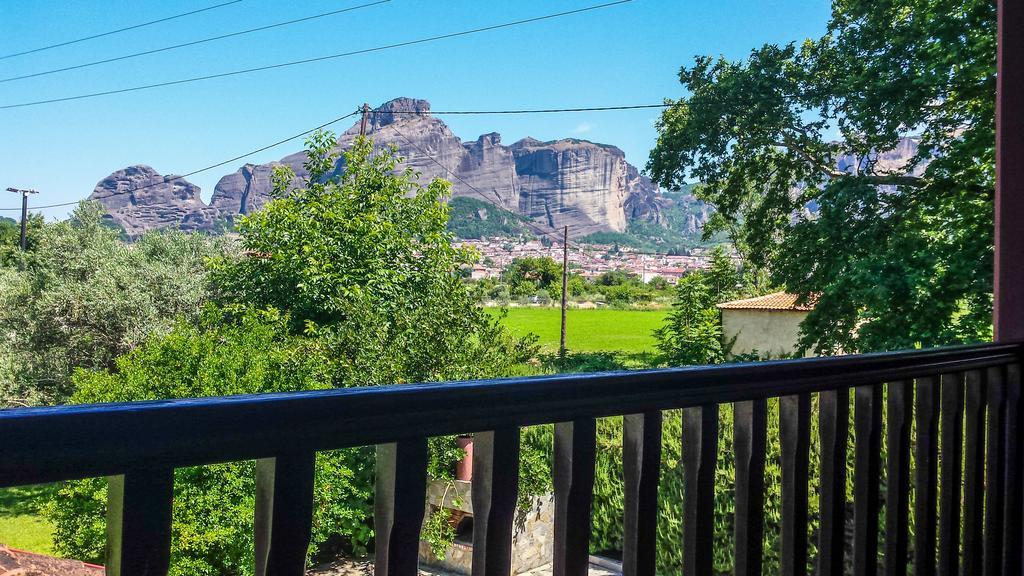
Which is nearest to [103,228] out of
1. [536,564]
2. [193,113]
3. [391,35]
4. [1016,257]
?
[536,564]

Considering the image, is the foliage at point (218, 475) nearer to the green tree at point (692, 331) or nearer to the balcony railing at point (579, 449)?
the balcony railing at point (579, 449)

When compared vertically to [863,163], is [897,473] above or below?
below

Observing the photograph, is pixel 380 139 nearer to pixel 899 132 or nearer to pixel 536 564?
pixel 899 132

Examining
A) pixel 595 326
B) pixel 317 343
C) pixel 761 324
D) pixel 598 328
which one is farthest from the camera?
pixel 595 326

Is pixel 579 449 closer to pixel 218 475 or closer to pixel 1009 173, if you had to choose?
pixel 1009 173

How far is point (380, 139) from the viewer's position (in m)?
32.5

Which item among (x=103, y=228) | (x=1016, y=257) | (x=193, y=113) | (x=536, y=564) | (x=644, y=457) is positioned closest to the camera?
(x=644, y=457)

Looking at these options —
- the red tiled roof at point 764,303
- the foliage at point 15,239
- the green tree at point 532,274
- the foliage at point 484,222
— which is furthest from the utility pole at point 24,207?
the red tiled roof at point 764,303

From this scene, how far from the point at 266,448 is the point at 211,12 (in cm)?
4051

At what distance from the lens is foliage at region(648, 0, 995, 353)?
6.91m

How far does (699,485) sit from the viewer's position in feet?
2.46

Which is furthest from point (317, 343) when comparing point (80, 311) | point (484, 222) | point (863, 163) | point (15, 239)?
point (484, 222)

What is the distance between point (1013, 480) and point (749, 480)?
92 centimetres

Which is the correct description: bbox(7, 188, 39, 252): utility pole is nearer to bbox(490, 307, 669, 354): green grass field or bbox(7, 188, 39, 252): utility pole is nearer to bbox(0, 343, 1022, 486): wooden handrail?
bbox(490, 307, 669, 354): green grass field
